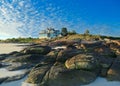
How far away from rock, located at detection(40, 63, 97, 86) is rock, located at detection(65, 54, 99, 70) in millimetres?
527

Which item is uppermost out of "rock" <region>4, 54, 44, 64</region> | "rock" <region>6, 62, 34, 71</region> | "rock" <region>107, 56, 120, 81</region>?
"rock" <region>4, 54, 44, 64</region>

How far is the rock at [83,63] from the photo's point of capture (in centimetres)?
1683

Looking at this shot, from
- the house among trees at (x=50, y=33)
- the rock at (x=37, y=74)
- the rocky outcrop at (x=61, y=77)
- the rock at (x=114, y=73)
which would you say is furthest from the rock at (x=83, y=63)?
the house among trees at (x=50, y=33)

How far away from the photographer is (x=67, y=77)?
51.5 feet

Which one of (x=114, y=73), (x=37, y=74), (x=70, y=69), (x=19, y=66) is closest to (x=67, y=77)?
(x=70, y=69)

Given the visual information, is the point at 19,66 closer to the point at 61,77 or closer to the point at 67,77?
the point at 61,77

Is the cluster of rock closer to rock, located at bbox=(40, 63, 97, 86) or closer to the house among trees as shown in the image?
rock, located at bbox=(40, 63, 97, 86)

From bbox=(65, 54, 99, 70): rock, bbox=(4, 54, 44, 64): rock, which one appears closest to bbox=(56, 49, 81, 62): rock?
bbox=(65, 54, 99, 70): rock

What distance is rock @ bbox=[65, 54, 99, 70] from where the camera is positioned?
1683 cm

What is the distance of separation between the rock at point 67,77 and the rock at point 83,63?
53cm

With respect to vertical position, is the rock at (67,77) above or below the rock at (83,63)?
below

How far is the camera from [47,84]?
15484mm

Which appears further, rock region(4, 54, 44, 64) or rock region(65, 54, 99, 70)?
rock region(4, 54, 44, 64)

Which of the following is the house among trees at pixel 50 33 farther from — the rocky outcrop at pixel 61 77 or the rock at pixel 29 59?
the rocky outcrop at pixel 61 77
